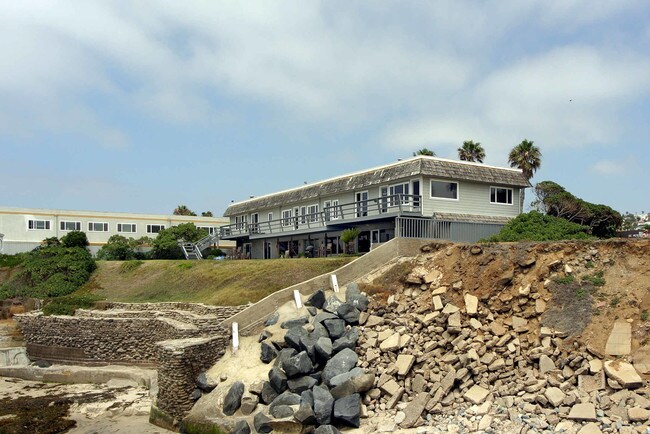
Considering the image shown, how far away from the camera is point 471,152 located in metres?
50.8

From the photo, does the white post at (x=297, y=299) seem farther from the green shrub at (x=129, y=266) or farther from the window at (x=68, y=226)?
the window at (x=68, y=226)

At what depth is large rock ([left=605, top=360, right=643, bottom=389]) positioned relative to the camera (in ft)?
43.9

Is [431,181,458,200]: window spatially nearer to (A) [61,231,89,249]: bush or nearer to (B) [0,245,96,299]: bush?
(B) [0,245,96,299]: bush

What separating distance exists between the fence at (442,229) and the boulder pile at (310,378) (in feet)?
26.2

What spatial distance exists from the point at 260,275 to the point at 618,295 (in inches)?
691

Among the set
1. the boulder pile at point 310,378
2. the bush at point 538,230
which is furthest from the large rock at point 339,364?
the bush at point 538,230

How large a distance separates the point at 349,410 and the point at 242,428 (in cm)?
327

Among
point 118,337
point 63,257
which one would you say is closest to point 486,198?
point 118,337

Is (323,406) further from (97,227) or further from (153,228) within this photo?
(153,228)

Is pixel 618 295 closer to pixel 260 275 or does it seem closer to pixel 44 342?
pixel 260 275

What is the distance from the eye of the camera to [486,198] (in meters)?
32.5

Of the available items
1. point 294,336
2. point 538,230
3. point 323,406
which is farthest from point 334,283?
point 538,230

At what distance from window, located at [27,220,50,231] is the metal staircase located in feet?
57.9

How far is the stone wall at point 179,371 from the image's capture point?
18.2m
